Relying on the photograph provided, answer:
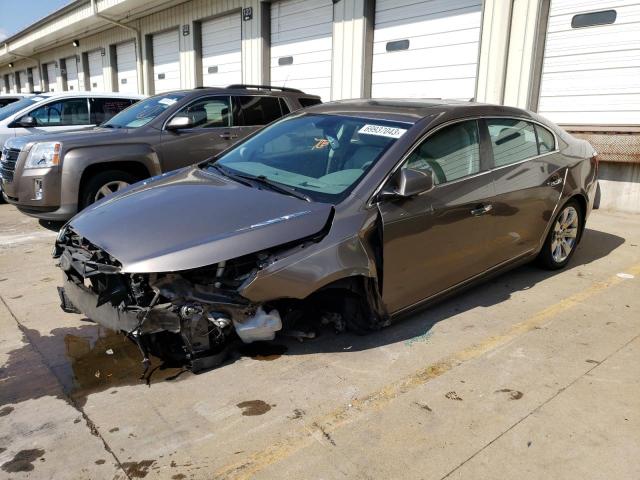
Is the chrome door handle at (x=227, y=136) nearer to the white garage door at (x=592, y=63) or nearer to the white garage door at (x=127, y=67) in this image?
the white garage door at (x=592, y=63)

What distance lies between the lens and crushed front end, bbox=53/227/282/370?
288 cm

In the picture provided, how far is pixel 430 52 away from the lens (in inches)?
397

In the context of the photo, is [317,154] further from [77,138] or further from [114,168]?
[77,138]

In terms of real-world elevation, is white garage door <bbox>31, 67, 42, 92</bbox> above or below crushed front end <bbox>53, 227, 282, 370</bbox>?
above

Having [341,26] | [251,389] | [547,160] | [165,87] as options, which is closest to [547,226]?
[547,160]

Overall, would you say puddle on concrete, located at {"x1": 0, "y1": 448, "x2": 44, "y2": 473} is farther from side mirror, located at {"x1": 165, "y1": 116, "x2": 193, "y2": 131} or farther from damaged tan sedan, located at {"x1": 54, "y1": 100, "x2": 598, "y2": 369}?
side mirror, located at {"x1": 165, "y1": 116, "x2": 193, "y2": 131}

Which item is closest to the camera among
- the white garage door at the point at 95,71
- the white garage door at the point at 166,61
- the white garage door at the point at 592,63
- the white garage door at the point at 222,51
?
the white garage door at the point at 592,63

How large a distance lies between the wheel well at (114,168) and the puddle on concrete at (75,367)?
9.37 feet

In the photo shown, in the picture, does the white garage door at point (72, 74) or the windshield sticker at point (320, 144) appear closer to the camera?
the windshield sticker at point (320, 144)

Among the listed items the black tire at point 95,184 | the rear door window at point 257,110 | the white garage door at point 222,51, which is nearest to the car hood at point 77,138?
the black tire at point 95,184

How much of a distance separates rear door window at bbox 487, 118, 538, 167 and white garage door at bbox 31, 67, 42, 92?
1296 inches

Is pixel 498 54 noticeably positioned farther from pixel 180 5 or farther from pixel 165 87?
pixel 165 87

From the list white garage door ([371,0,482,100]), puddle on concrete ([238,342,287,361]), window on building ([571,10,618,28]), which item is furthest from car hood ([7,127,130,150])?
window on building ([571,10,618,28])

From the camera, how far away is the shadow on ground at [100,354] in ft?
9.95
